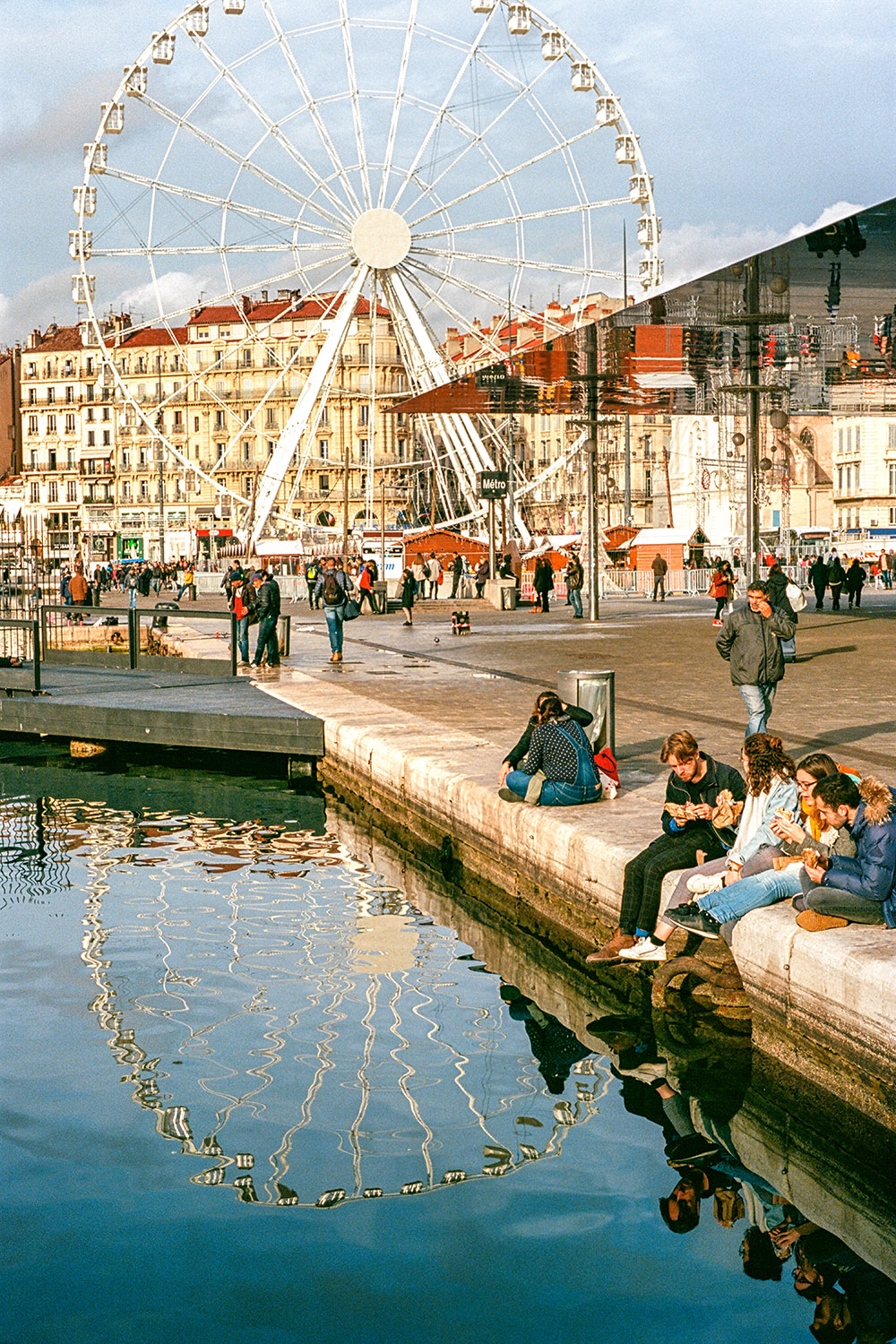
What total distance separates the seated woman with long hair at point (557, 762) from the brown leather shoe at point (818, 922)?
351 cm

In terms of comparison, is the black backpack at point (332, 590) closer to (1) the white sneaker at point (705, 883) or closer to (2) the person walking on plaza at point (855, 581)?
(1) the white sneaker at point (705, 883)

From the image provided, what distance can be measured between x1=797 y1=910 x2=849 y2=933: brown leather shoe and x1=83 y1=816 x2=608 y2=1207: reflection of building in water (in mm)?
1249

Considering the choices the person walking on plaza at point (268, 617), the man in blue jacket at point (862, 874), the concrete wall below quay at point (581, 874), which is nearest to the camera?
the concrete wall below quay at point (581, 874)

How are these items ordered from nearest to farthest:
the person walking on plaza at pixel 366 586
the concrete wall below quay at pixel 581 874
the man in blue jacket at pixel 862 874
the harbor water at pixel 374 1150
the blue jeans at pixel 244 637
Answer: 1. the harbor water at pixel 374 1150
2. the concrete wall below quay at pixel 581 874
3. the man in blue jacket at pixel 862 874
4. the blue jeans at pixel 244 637
5. the person walking on plaza at pixel 366 586

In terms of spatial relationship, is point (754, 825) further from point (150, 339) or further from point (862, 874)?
point (150, 339)

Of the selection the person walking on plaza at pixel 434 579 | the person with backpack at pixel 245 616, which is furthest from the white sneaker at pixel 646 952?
the person walking on plaza at pixel 434 579

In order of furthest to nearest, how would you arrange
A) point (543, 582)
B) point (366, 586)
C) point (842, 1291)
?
point (543, 582) < point (366, 586) < point (842, 1291)

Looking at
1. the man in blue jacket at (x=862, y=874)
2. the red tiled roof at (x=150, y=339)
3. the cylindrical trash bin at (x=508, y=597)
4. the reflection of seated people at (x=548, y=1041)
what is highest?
the red tiled roof at (x=150, y=339)

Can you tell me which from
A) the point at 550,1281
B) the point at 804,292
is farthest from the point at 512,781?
the point at 804,292

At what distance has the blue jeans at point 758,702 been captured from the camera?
12180mm

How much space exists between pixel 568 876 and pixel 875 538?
71.7 meters

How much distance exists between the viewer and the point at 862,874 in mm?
6559

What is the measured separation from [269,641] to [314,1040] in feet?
49.6

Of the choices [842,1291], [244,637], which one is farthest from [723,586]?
[842,1291]
